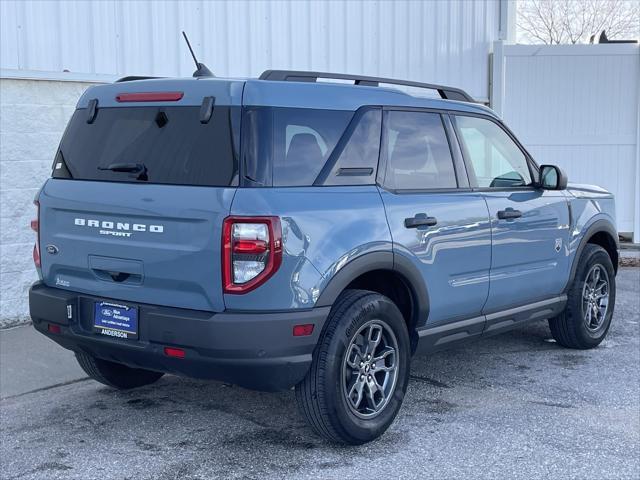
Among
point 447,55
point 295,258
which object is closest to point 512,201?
point 295,258

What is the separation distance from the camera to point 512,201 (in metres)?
5.56

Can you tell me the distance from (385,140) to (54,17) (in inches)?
151

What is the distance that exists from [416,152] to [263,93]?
47.8 inches

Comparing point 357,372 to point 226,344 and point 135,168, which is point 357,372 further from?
point 135,168

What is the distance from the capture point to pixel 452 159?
5238 millimetres

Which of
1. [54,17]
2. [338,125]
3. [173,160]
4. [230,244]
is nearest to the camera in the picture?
[230,244]

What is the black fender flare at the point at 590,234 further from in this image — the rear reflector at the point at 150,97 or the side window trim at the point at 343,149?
the rear reflector at the point at 150,97

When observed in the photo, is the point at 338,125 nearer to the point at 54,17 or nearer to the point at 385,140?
the point at 385,140

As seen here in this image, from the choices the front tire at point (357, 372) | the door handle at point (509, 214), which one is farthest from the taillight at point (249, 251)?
the door handle at point (509, 214)

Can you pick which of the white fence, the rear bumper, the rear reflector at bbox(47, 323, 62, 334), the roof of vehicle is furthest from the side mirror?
the white fence

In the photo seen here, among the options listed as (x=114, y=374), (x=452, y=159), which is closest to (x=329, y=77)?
(x=452, y=159)

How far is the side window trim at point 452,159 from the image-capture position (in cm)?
470

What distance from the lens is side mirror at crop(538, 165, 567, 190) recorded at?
5.88 m

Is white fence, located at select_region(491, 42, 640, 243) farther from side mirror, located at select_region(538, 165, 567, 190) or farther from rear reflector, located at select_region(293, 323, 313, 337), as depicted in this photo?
rear reflector, located at select_region(293, 323, 313, 337)
